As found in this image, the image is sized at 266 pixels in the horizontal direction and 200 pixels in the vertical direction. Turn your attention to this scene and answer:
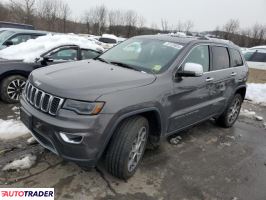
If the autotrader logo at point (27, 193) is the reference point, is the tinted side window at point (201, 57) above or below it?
above

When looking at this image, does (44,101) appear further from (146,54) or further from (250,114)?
(250,114)

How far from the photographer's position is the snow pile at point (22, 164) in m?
3.39

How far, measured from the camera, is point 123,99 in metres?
2.92

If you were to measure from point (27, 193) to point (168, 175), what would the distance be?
1768 mm

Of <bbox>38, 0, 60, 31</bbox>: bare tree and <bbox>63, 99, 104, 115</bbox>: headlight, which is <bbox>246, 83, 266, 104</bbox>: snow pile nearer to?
<bbox>63, 99, 104, 115</bbox>: headlight

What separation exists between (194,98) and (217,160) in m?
1.08

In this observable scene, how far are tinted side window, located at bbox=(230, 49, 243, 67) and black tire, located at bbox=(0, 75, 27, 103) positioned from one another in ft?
14.4

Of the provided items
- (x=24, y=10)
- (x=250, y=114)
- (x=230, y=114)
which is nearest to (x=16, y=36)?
(x=230, y=114)

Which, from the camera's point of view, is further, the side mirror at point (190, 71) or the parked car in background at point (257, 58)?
the parked car in background at point (257, 58)

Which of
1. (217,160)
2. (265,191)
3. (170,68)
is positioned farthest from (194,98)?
(265,191)

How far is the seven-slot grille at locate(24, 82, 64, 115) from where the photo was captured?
2816 millimetres

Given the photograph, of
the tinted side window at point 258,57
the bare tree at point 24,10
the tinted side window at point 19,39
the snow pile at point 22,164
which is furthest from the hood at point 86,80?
the bare tree at point 24,10

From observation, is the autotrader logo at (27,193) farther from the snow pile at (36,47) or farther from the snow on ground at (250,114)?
the snow on ground at (250,114)

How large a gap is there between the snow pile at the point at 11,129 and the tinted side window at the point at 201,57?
289 cm
